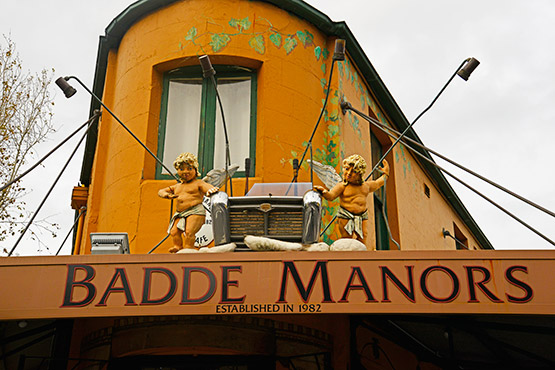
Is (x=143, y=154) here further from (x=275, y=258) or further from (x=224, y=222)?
(x=275, y=258)

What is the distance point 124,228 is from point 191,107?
89.0 inches

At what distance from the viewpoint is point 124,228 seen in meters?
9.88

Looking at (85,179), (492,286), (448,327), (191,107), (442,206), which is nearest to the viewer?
(492,286)

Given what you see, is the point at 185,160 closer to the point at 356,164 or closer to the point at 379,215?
the point at 356,164

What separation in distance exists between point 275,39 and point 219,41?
35.1 inches

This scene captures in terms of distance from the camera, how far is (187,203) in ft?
27.3

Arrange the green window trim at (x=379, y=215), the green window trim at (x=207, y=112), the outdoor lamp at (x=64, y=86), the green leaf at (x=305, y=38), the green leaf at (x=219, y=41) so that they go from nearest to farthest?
the outdoor lamp at (x=64, y=86)
the green window trim at (x=207, y=112)
the green leaf at (x=219, y=41)
the green leaf at (x=305, y=38)
the green window trim at (x=379, y=215)

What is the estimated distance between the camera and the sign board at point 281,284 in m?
6.60

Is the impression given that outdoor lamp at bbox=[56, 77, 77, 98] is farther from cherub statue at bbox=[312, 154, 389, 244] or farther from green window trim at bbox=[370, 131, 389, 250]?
green window trim at bbox=[370, 131, 389, 250]

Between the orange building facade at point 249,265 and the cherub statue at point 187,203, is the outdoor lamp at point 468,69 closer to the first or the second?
the orange building facade at point 249,265

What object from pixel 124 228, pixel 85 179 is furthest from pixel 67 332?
pixel 85 179

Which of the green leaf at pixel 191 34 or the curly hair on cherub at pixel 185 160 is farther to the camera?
the green leaf at pixel 191 34

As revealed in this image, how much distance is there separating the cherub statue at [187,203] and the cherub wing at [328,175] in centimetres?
141

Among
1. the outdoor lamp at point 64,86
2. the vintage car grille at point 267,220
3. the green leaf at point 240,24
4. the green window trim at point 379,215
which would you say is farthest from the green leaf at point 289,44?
the vintage car grille at point 267,220
